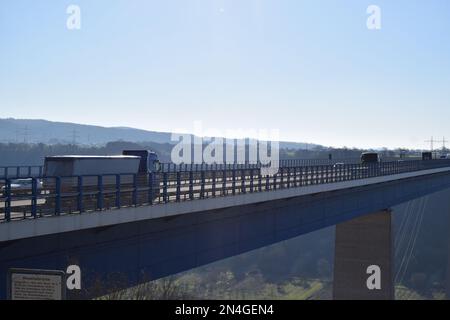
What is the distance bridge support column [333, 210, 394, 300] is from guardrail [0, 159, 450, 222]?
4102 millimetres

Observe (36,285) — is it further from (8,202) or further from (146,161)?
(146,161)

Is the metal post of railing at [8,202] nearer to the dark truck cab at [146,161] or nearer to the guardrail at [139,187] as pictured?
the guardrail at [139,187]

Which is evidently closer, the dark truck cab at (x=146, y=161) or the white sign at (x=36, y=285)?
the white sign at (x=36, y=285)

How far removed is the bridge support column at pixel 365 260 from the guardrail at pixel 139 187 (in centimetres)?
410

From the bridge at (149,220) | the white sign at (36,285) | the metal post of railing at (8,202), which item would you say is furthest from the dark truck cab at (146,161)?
the white sign at (36,285)

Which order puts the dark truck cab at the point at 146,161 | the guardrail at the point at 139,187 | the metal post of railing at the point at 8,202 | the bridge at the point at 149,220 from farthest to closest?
the dark truck cab at the point at 146,161
the guardrail at the point at 139,187
the bridge at the point at 149,220
the metal post of railing at the point at 8,202

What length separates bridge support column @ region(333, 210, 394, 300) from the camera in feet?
123

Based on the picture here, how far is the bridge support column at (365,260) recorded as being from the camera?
3756 centimetres

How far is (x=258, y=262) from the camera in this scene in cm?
15625

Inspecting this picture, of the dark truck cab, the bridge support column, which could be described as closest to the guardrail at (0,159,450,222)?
the dark truck cab

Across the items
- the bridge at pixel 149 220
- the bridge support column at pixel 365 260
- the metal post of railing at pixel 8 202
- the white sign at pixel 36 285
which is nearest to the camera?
the white sign at pixel 36 285

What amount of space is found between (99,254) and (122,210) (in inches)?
47.8

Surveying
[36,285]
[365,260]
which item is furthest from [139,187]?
[365,260]
